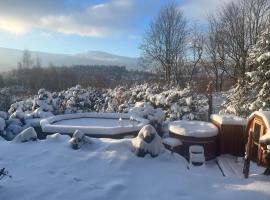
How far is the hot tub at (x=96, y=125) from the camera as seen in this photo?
12.6 metres

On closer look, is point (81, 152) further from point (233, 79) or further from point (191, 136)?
point (233, 79)

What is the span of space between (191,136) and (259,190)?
18.3 feet

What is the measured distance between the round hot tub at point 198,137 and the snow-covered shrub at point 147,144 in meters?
3.60

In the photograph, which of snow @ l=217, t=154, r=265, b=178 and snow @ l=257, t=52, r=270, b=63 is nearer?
snow @ l=217, t=154, r=265, b=178

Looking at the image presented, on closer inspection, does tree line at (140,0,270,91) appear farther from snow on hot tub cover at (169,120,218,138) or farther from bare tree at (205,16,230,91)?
snow on hot tub cover at (169,120,218,138)

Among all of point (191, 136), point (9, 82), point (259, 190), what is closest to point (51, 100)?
point (191, 136)

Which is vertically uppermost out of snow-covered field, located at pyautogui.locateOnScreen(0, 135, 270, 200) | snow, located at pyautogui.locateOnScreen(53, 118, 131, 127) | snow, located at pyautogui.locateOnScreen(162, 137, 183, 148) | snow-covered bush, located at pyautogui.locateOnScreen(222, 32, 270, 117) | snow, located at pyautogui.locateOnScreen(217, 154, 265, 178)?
snow-covered bush, located at pyautogui.locateOnScreen(222, 32, 270, 117)

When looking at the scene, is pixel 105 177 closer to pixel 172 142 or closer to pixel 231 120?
pixel 172 142

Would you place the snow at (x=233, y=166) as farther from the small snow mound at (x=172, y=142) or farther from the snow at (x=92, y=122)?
the snow at (x=92, y=122)

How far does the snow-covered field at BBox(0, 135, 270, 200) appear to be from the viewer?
6.14m

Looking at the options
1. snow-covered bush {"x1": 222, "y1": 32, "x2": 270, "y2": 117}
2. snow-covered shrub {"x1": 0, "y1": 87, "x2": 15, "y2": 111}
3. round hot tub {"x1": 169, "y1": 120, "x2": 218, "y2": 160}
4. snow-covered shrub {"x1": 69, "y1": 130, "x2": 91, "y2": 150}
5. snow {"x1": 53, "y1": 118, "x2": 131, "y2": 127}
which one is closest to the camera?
snow-covered shrub {"x1": 69, "y1": 130, "x2": 91, "y2": 150}

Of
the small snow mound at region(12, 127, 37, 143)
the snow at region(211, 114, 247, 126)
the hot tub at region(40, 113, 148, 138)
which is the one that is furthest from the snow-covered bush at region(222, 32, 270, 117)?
the small snow mound at region(12, 127, 37, 143)

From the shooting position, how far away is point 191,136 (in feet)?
39.3

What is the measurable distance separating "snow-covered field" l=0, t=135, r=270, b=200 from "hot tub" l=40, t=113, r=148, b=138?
11.3ft
